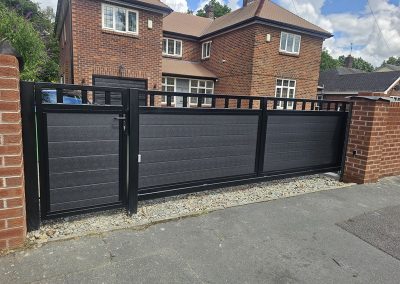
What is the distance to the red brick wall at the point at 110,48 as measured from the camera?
1110 cm

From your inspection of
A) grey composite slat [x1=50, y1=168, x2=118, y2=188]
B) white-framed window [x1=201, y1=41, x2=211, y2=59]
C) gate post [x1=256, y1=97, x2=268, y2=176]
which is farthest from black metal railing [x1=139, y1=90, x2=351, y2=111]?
white-framed window [x1=201, y1=41, x2=211, y2=59]

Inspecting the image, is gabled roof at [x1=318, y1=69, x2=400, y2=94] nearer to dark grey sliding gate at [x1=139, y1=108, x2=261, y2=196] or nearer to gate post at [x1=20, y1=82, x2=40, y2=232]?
dark grey sliding gate at [x1=139, y1=108, x2=261, y2=196]

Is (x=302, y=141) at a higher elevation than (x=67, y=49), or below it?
below

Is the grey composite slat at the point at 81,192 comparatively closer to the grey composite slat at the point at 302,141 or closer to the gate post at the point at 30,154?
the gate post at the point at 30,154

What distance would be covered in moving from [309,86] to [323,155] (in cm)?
1369

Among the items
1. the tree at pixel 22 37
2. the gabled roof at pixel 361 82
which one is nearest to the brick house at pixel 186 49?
the tree at pixel 22 37

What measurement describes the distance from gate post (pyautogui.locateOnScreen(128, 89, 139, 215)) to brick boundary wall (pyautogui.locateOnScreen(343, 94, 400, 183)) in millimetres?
3927

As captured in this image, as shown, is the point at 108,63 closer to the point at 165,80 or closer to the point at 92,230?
the point at 165,80

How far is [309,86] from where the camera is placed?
1753 centimetres

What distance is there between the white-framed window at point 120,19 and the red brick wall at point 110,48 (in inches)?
8.5

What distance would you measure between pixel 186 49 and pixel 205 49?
134 centimetres

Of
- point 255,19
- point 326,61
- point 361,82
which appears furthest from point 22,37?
point 326,61

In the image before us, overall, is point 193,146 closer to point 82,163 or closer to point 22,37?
Answer: point 82,163

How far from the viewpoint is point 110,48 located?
1174 centimetres
